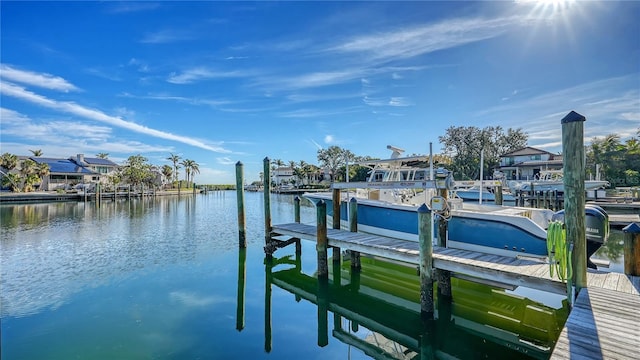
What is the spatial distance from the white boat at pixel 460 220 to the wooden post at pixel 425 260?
1.74 meters

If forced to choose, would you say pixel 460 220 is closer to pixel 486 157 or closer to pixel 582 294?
pixel 582 294

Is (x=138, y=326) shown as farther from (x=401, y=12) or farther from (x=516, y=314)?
(x=401, y=12)

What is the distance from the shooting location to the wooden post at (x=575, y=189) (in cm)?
482

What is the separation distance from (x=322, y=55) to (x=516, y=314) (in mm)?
16068

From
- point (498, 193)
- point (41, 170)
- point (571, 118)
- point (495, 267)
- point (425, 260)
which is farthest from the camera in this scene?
point (41, 170)

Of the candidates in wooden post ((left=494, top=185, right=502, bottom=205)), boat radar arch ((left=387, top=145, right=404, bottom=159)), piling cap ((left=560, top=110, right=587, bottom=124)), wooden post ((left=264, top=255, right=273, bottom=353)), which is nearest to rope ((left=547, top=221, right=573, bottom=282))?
piling cap ((left=560, top=110, right=587, bottom=124))

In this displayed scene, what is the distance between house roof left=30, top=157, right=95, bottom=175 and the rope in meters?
67.8

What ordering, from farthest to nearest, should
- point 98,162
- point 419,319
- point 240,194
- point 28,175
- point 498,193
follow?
1. point 98,162
2. point 28,175
3. point 498,193
4. point 240,194
5. point 419,319

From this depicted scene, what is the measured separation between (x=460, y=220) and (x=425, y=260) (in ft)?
11.9

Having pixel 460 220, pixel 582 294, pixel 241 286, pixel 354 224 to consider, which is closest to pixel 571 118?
pixel 582 294

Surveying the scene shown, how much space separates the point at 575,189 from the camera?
4891 millimetres

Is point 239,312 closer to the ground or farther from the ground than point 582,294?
closer to the ground

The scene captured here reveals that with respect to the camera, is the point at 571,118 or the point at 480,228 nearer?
the point at 571,118

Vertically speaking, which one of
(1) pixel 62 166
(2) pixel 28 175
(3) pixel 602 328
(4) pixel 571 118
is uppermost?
(1) pixel 62 166
